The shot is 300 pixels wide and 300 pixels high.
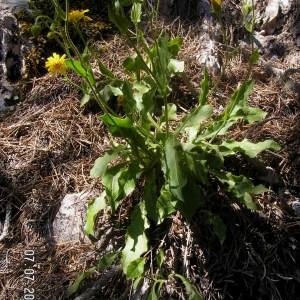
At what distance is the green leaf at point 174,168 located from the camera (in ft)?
5.96

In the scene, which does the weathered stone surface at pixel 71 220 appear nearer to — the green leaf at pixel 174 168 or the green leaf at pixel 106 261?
the green leaf at pixel 106 261

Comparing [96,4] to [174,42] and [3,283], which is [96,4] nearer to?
[174,42]

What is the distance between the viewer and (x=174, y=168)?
183 centimetres

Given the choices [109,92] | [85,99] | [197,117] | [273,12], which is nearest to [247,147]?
[197,117]

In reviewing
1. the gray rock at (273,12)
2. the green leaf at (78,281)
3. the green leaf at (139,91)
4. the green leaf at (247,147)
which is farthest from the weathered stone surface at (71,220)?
the gray rock at (273,12)

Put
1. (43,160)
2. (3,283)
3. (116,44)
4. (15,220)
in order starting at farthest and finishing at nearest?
(116,44) → (43,160) → (15,220) → (3,283)

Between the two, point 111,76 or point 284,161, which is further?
point 111,76

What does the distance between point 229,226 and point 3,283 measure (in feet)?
3.35

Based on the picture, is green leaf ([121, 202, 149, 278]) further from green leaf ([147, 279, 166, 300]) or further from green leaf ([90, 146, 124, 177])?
green leaf ([90, 146, 124, 177])

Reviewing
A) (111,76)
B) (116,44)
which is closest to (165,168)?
(111,76)

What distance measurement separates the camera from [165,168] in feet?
6.26

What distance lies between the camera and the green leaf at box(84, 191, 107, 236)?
2012 millimetres

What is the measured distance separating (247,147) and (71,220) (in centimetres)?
87

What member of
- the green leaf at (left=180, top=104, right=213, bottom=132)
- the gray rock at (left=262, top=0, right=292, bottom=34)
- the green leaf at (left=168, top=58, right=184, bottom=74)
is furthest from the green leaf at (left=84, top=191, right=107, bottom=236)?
the gray rock at (left=262, top=0, right=292, bottom=34)
